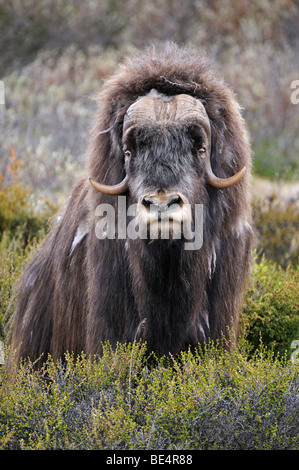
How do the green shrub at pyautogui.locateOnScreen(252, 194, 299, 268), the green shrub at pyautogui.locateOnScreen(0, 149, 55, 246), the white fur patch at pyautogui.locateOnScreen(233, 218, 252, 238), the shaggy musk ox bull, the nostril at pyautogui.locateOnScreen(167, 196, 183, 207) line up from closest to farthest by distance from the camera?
the nostril at pyautogui.locateOnScreen(167, 196, 183, 207), the shaggy musk ox bull, the white fur patch at pyautogui.locateOnScreen(233, 218, 252, 238), the green shrub at pyautogui.locateOnScreen(0, 149, 55, 246), the green shrub at pyautogui.locateOnScreen(252, 194, 299, 268)

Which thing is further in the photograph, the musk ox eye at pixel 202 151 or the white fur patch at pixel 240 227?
the white fur patch at pixel 240 227

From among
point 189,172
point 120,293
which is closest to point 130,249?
point 120,293

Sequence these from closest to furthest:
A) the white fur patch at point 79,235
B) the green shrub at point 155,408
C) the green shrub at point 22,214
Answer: the green shrub at point 155,408 → the white fur patch at point 79,235 → the green shrub at point 22,214

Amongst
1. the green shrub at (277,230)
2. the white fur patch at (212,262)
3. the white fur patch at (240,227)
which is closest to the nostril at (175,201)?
the white fur patch at (212,262)

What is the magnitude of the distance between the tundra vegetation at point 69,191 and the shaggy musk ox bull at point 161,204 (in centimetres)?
17

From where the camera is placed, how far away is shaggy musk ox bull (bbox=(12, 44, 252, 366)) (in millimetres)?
3100

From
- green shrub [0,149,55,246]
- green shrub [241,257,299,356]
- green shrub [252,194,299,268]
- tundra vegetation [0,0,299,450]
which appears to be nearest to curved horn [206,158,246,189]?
tundra vegetation [0,0,299,450]

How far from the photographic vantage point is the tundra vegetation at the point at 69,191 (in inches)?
108

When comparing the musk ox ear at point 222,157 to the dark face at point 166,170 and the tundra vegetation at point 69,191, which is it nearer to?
the dark face at point 166,170

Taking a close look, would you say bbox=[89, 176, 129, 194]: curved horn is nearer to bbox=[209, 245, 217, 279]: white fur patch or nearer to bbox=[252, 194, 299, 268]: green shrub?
bbox=[209, 245, 217, 279]: white fur patch

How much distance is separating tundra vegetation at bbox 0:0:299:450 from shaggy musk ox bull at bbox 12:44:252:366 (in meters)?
0.17

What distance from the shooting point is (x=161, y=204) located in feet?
9.37

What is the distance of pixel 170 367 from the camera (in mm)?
3238

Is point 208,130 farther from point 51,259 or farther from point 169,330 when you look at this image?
point 51,259
